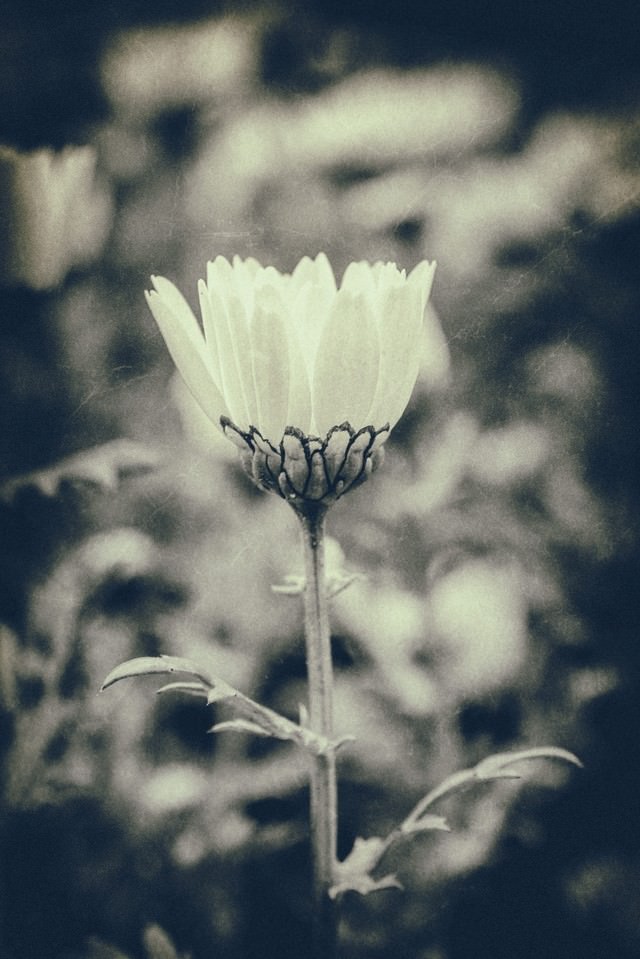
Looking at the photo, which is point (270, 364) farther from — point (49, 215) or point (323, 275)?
point (49, 215)

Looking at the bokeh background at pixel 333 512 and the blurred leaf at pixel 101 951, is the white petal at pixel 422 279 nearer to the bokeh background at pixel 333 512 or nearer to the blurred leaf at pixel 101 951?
the bokeh background at pixel 333 512

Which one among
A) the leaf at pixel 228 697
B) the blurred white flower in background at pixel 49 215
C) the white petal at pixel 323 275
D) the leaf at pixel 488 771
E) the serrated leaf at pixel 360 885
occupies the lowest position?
the serrated leaf at pixel 360 885

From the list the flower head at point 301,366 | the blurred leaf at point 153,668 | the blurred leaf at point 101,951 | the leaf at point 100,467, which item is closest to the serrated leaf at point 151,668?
the blurred leaf at point 153,668

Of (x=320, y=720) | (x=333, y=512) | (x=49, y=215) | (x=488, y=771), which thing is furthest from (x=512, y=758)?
(x=49, y=215)

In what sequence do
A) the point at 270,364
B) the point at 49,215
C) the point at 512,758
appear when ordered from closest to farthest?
the point at 270,364
the point at 512,758
the point at 49,215

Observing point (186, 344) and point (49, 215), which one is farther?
point (49, 215)

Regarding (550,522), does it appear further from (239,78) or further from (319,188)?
(239,78)
